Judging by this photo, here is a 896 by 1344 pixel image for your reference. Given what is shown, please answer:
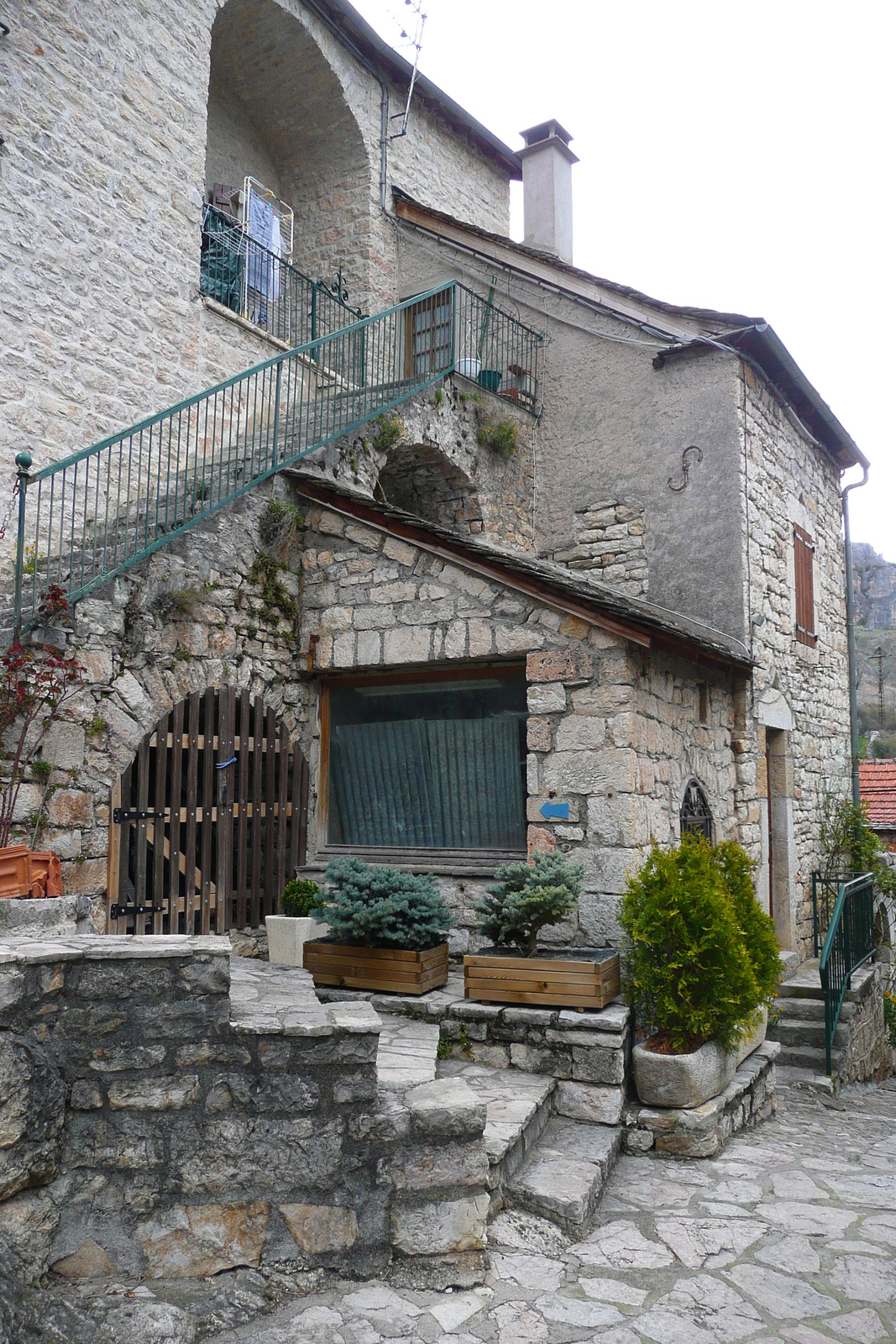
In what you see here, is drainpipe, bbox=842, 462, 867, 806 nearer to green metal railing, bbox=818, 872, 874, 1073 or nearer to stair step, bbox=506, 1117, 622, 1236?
green metal railing, bbox=818, 872, 874, 1073

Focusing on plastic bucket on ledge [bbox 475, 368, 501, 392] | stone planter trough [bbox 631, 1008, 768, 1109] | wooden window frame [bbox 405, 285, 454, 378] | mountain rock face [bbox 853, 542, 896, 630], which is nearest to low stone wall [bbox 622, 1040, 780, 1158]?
stone planter trough [bbox 631, 1008, 768, 1109]

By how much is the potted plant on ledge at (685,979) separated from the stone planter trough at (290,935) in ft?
6.26

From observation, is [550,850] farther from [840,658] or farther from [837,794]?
[840,658]

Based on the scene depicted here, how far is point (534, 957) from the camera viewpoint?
508 centimetres

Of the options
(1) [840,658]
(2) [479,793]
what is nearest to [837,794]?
(1) [840,658]

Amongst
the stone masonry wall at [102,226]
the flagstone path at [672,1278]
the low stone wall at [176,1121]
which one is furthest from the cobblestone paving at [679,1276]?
the stone masonry wall at [102,226]

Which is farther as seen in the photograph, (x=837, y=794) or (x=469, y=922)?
(x=837, y=794)

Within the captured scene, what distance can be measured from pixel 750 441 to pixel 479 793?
4.43 m

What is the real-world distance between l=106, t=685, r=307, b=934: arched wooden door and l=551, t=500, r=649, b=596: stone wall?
3.71 m

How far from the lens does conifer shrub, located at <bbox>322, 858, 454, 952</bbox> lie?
16.8ft

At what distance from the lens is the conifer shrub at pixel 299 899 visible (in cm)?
588

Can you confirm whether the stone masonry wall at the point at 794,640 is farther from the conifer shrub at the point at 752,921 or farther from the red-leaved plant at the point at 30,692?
the red-leaved plant at the point at 30,692

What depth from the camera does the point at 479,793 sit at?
20.7 feet

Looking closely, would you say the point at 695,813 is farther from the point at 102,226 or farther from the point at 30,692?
the point at 102,226
